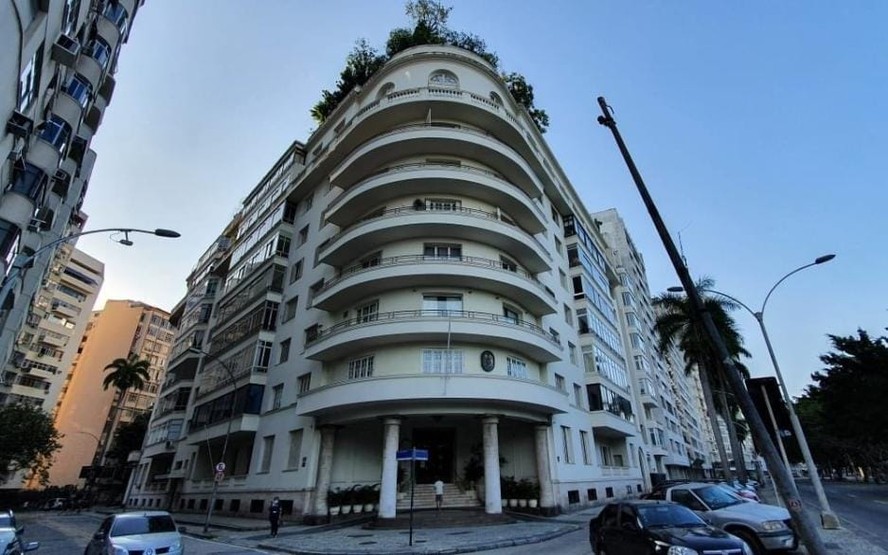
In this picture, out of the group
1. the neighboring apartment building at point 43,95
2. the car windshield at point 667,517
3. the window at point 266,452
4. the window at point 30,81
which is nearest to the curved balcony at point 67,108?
the neighboring apartment building at point 43,95

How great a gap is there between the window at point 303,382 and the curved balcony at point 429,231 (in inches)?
290

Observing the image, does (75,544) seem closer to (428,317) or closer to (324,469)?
(324,469)

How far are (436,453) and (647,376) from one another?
31.0 meters

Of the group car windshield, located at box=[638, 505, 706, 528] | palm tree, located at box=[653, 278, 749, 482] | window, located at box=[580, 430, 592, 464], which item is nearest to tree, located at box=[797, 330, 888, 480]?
palm tree, located at box=[653, 278, 749, 482]

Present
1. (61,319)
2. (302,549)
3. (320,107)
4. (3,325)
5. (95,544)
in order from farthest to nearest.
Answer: (61,319) < (320,107) < (3,325) < (302,549) < (95,544)

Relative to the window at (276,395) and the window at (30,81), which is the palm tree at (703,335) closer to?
the window at (276,395)

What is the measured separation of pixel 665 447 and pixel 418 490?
37659 millimetres

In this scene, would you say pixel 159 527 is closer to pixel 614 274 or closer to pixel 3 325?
pixel 3 325

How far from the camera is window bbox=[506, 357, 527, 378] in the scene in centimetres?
2328

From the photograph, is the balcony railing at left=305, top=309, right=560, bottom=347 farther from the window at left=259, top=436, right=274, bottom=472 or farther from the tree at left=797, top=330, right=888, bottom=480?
the tree at left=797, top=330, right=888, bottom=480

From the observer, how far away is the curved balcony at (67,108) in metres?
18.8

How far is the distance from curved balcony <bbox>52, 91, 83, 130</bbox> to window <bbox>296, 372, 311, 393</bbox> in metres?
16.9

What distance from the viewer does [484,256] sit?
25.3 m

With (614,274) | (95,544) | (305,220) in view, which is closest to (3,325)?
(305,220)
